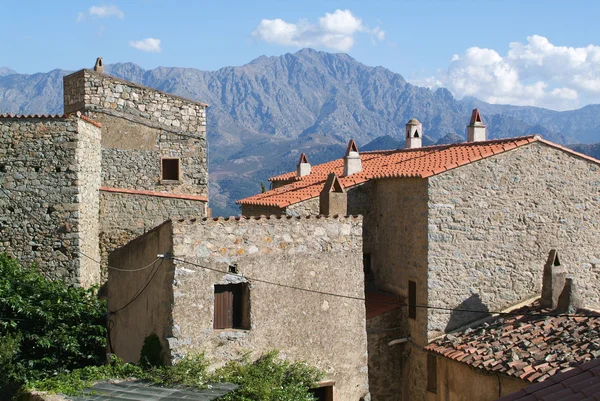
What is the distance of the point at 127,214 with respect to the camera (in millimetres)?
21516

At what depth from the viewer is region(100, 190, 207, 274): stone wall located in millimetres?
21344

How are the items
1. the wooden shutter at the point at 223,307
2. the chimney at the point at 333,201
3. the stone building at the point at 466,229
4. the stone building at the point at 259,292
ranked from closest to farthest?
the stone building at the point at 259,292 → the wooden shutter at the point at 223,307 → the chimney at the point at 333,201 → the stone building at the point at 466,229

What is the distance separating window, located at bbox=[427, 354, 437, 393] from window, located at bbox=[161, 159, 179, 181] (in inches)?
382

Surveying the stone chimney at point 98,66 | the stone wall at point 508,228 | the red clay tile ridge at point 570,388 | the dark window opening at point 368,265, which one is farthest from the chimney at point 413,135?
the red clay tile ridge at point 570,388

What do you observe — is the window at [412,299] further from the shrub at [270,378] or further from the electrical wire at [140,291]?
the electrical wire at [140,291]

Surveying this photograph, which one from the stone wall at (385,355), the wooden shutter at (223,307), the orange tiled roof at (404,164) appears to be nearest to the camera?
the wooden shutter at (223,307)

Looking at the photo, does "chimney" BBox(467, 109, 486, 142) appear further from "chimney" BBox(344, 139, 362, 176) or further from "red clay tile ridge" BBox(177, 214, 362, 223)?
"red clay tile ridge" BBox(177, 214, 362, 223)

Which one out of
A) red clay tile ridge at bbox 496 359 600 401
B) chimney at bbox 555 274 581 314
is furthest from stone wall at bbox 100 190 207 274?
red clay tile ridge at bbox 496 359 600 401

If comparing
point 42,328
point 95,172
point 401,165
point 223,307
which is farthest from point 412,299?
point 95,172

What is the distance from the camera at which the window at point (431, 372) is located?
18.5 meters

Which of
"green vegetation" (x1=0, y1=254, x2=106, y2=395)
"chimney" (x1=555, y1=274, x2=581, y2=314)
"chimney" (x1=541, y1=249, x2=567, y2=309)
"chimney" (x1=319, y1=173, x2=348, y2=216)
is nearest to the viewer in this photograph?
"chimney" (x1=319, y1=173, x2=348, y2=216)

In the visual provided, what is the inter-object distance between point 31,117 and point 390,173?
9.27m

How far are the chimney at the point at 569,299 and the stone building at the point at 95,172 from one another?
33.5 feet

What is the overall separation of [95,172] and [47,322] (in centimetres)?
457
